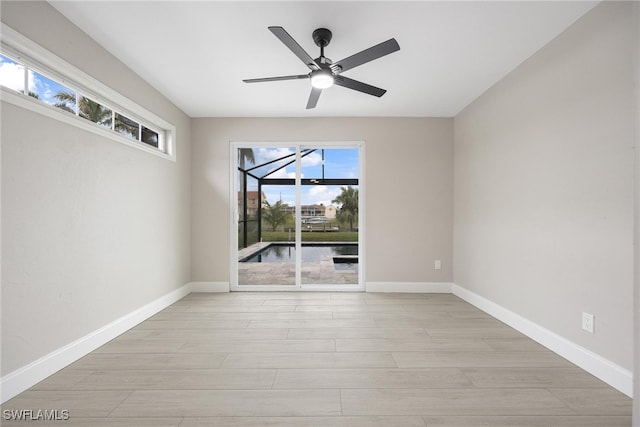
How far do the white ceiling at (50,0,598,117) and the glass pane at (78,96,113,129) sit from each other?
479 mm

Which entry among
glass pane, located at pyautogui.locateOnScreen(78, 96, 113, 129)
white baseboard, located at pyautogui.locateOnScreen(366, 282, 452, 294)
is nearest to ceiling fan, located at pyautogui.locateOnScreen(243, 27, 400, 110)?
glass pane, located at pyautogui.locateOnScreen(78, 96, 113, 129)

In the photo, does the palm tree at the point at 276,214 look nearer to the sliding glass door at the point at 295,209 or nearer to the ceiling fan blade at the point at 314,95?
the sliding glass door at the point at 295,209

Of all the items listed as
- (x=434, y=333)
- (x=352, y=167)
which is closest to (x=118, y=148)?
(x=352, y=167)

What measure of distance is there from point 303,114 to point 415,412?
136 inches

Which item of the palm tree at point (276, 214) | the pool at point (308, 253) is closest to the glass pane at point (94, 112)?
the palm tree at point (276, 214)

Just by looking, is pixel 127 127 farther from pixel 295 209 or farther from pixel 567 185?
pixel 567 185

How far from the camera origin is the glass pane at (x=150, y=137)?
3105 mm

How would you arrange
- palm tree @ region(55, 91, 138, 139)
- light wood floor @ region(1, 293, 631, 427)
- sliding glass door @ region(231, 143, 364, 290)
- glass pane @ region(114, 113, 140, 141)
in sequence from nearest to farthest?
light wood floor @ region(1, 293, 631, 427), palm tree @ region(55, 91, 138, 139), glass pane @ region(114, 113, 140, 141), sliding glass door @ region(231, 143, 364, 290)

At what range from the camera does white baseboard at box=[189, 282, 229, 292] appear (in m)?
4.03

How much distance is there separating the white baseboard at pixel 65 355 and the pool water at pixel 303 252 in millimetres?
1597

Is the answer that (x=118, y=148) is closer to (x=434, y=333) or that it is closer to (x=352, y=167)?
(x=352, y=167)

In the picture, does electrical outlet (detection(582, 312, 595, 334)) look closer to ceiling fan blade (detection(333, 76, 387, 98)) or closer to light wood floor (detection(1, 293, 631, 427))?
light wood floor (detection(1, 293, 631, 427))

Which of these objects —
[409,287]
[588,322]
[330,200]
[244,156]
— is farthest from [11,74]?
[409,287]

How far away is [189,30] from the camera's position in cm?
215
